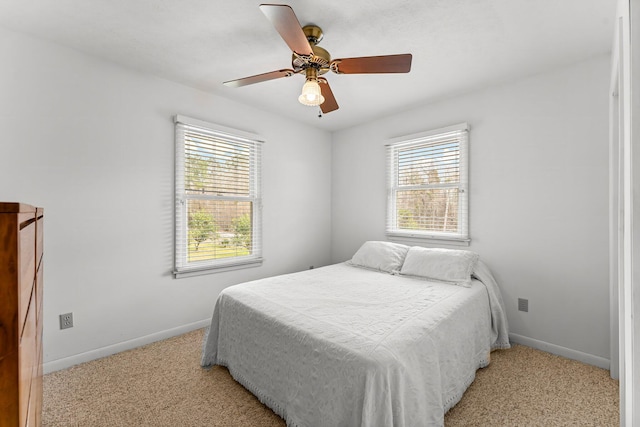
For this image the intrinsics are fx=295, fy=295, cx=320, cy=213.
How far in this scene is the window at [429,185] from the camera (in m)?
3.11

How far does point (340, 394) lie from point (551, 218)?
237 cm

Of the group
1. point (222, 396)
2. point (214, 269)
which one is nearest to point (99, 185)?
point (214, 269)

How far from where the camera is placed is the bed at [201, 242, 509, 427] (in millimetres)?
1383

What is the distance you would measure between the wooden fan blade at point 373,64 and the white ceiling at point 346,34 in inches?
11.3

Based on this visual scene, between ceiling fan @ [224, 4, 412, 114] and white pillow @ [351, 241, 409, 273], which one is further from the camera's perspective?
white pillow @ [351, 241, 409, 273]

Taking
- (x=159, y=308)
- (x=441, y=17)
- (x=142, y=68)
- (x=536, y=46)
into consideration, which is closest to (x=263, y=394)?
(x=159, y=308)

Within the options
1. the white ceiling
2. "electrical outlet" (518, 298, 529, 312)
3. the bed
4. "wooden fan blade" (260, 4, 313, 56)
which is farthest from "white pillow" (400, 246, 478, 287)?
"wooden fan blade" (260, 4, 313, 56)

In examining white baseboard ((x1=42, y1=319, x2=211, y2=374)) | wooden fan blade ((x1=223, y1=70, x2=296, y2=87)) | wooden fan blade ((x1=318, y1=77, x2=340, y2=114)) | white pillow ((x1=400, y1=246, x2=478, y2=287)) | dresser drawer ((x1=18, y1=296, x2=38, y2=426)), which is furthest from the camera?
white pillow ((x1=400, y1=246, x2=478, y2=287))

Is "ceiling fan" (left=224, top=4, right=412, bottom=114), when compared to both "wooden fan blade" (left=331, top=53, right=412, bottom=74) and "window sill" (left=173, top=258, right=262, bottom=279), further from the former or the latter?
"window sill" (left=173, top=258, right=262, bottom=279)

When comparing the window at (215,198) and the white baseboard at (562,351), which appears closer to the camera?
the white baseboard at (562,351)

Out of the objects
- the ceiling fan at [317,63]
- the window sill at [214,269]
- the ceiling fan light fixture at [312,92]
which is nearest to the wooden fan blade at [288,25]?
the ceiling fan at [317,63]

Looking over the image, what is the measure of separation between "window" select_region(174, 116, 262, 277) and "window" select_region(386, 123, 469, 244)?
1703 millimetres

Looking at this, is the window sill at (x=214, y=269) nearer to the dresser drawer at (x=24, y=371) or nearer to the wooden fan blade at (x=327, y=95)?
the wooden fan blade at (x=327, y=95)

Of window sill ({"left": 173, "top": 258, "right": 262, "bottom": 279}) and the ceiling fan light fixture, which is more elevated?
the ceiling fan light fixture
